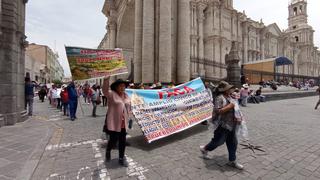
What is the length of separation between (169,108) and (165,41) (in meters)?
9.27

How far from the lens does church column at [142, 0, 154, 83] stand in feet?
46.7

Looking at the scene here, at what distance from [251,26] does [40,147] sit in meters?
60.9

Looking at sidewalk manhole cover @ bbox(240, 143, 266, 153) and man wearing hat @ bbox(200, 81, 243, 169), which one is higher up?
man wearing hat @ bbox(200, 81, 243, 169)

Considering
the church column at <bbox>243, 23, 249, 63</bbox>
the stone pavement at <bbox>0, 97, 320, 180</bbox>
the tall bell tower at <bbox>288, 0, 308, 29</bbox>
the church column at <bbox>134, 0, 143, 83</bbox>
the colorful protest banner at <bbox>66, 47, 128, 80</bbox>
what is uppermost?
the tall bell tower at <bbox>288, 0, 308, 29</bbox>

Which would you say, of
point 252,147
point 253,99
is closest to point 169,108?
point 252,147

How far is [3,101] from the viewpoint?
7.39m

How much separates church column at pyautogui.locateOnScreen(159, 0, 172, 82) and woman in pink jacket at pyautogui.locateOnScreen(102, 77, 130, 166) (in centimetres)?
1025

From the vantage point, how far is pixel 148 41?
1425 centimetres

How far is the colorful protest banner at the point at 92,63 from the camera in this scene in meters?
3.68

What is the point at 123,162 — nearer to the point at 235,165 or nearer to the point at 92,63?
the point at 92,63

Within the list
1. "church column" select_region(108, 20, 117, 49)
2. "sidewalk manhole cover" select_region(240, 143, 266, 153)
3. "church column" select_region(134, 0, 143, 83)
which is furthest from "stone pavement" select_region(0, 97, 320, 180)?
"church column" select_region(108, 20, 117, 49)

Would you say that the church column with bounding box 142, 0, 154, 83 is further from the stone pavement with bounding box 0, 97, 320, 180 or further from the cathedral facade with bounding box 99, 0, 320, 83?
the stone pavement with bounding box 0, 97, 320, 180

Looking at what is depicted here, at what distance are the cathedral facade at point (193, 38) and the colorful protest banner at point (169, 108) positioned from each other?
754 centimetres

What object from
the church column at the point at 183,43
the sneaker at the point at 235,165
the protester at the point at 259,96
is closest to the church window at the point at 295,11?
the protester at the point at 259,96
